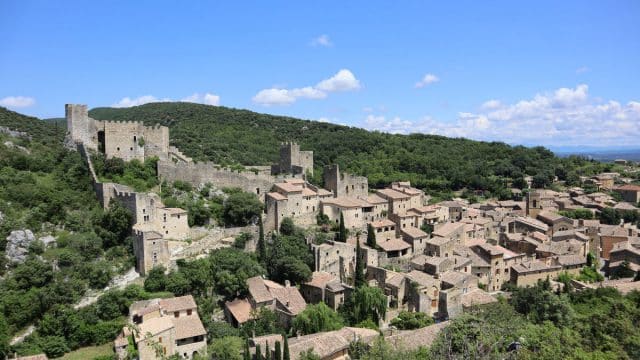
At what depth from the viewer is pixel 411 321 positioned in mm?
27875

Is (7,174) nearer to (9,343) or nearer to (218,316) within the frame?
(9,343)

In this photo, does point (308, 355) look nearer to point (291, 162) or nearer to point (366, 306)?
point (366, 306)

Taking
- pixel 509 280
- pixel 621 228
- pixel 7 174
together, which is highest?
pixel 7 174

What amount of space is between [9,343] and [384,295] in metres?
19.4

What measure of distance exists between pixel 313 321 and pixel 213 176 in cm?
1491

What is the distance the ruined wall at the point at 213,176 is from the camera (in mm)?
35844

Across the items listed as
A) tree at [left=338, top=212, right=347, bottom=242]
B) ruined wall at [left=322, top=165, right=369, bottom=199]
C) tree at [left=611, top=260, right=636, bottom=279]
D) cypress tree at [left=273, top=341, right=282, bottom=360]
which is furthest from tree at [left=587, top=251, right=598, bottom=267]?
cypress tree at [left=273, top=341, right=282, bottom=360]

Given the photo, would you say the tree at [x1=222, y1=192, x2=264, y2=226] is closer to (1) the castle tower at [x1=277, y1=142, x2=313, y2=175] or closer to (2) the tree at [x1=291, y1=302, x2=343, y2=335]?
(1) the castle tower at [x1=277, y1=142, x2=313, y2=175]

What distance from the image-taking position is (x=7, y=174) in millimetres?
33688

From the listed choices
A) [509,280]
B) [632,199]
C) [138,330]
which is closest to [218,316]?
[138,330]

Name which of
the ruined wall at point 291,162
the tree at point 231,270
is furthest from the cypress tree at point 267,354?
the ruined wall at point 291,162

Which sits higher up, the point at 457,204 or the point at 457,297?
the point at 457,204

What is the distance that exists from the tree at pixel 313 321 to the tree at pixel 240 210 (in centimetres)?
926

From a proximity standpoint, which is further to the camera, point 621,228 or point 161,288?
point 621,228
